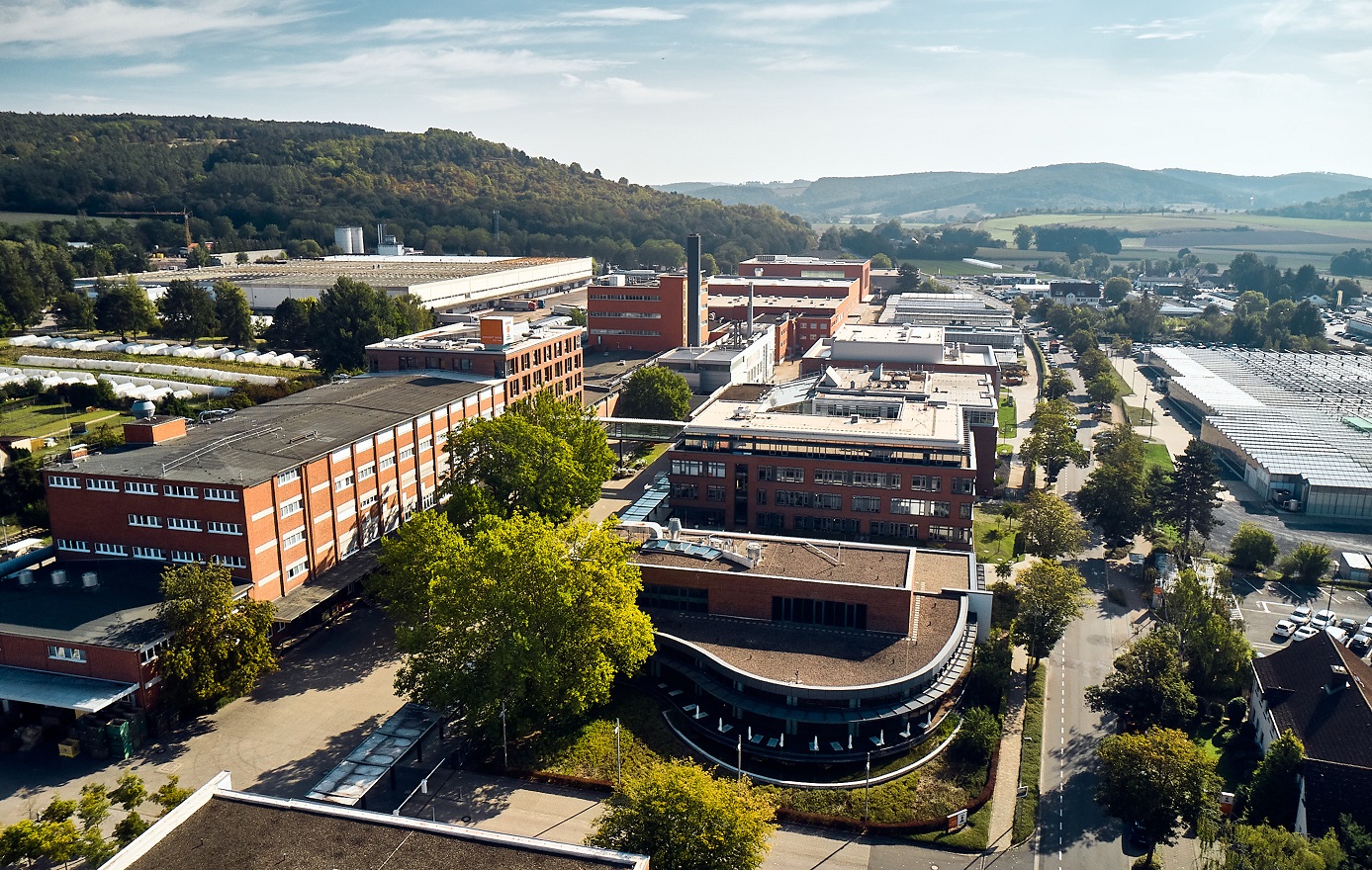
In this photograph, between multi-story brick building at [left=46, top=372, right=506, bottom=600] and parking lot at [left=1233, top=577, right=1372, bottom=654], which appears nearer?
multi-story brick building at [left=46, top=372, right=506, bottom=600]

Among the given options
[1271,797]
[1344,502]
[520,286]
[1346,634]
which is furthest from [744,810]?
[520,286]

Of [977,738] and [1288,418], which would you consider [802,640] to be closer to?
[977,738]

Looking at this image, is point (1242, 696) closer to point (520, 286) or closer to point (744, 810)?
point (744, 810)

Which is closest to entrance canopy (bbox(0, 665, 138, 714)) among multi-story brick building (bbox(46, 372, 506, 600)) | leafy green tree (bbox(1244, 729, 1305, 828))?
multi-story brick building (bbox(46, 372, 506, 600))

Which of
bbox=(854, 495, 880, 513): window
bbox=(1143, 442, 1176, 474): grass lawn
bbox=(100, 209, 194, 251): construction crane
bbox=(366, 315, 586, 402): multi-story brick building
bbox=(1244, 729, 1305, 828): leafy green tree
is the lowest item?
bbox=(1244, 729, 1305, 828): leafy green tree

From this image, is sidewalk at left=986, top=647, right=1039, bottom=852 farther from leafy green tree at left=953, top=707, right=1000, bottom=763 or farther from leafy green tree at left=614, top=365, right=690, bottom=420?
leafy green tree at left=614, top=365, right=690, bottom=420

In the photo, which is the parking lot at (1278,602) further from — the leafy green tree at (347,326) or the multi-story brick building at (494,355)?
the leafy green tree at (347,326)
